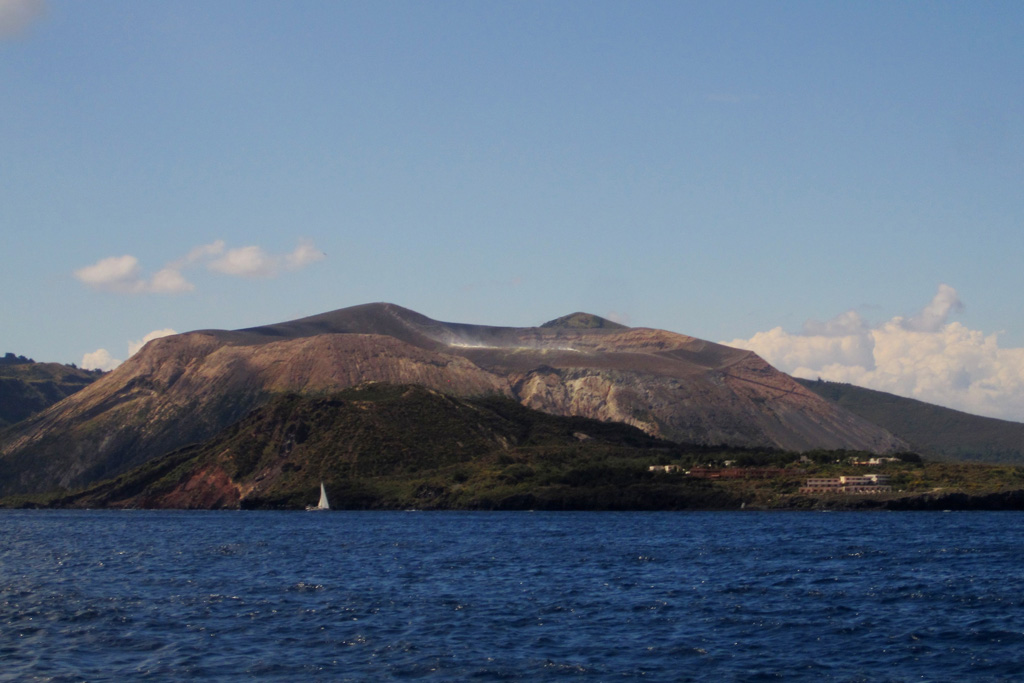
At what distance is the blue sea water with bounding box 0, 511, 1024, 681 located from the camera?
39.6 metres

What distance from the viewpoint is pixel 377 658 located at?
1620 inches

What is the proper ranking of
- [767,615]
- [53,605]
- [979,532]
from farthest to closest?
[979,532], [53,605], [767,615]

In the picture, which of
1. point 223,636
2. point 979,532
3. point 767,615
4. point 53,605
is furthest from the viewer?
point 979,532

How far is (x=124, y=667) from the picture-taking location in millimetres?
39625

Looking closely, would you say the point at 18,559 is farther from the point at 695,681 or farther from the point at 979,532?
the point at 979,532

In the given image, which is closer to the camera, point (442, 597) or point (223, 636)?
point (223, 636)

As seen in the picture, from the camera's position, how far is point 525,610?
53.2 m

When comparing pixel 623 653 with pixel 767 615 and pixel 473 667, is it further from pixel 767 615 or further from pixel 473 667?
pixel 767 615

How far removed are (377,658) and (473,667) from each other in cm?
398

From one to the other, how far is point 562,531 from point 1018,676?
8089cm

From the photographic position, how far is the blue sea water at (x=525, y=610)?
39.6m

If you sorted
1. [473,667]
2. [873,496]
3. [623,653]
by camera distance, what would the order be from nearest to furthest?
1. [473,667]
2. [623,653]
3. [873,496]

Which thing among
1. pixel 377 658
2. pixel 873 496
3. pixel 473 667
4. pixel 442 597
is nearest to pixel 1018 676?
pixel 473 667

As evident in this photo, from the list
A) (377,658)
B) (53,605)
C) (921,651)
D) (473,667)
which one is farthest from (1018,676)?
(53,605)
